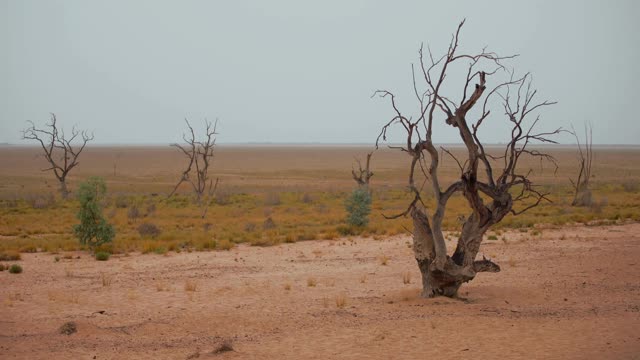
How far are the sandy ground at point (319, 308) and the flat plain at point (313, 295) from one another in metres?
0.04

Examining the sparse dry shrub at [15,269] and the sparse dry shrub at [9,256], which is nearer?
the sparse dry shrub at [15,269]

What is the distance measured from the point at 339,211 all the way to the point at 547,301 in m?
22.9

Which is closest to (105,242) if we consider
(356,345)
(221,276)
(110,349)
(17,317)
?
(221,276)

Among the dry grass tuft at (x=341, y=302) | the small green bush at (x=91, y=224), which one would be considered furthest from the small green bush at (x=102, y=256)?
the dry grass tuft at (x=341, y=302)

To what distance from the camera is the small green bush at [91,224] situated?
21484 mm

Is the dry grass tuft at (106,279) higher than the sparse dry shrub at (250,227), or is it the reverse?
the dry grass tuft at (106,279)

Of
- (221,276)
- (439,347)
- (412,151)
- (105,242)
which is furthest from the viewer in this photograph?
(105,242)

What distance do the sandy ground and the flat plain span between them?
37 millimetres

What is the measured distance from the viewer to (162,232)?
25.7 m

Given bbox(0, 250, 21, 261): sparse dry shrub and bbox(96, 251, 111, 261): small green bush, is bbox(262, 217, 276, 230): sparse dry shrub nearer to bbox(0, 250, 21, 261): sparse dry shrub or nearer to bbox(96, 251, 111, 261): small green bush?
bbox(96, 251, 111, 261): small green bush

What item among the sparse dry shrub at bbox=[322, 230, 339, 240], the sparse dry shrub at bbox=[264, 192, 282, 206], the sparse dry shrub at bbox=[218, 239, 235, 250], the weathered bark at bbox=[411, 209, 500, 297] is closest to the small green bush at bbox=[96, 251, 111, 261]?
the sparse dry shrub at bbox=[218, 239, 235, 250]

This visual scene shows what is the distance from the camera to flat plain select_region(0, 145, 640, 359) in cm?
975

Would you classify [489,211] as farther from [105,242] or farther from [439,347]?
[105,242]

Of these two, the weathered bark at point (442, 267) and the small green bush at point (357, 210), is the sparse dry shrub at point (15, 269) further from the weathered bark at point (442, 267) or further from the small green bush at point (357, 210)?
the small green bush at point (357, 210)
